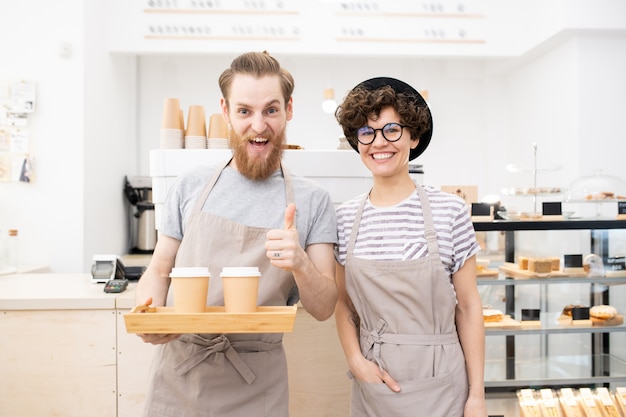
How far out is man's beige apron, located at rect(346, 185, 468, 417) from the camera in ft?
4.49

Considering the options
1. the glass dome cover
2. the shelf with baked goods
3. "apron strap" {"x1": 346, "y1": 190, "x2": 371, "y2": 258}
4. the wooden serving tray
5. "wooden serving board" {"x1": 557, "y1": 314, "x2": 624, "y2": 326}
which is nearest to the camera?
the wooden serving tray

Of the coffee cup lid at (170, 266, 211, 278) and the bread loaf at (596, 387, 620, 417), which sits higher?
the coffee cup lid at (170, 266, 211, 278)

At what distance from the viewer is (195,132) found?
7.70 ft

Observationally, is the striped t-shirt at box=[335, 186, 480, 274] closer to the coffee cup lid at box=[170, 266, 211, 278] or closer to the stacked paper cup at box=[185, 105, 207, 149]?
the coffee cup lid at box=[170, 266, 211, 278]

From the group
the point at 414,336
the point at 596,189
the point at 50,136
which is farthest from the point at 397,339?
the point at 50,136

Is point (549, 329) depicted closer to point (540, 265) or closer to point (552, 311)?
point (552, 311)

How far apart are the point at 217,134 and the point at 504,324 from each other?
1683 millimetres

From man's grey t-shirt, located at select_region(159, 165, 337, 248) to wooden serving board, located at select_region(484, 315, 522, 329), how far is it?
1.40 meters

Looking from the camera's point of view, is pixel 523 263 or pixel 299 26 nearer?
pixel 523 263

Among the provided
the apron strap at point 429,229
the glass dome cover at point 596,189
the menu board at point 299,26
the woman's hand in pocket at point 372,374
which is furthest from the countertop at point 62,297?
the menu board at point 299,26

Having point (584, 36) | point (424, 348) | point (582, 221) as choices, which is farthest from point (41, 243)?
point (584, 36)

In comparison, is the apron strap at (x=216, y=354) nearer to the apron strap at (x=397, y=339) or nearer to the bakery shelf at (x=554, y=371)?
the apron strap at (x=397, y=339)

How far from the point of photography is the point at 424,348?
1.39 m

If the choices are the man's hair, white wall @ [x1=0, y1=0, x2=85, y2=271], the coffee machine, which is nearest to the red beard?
the man's hair
